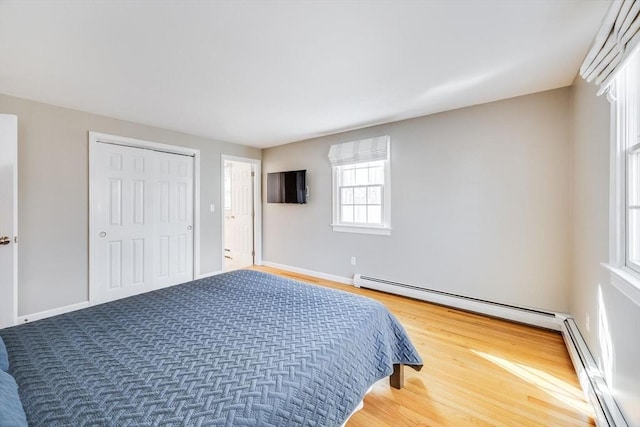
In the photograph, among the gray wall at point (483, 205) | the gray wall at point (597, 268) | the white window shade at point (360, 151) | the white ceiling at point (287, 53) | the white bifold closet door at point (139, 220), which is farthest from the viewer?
the white window shade at point (360, 151)

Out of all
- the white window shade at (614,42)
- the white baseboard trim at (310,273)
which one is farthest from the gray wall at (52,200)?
the white window shade at (614,42)

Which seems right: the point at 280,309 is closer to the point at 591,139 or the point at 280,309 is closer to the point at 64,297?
the point at 591,139

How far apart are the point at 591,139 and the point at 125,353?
10.4 ft

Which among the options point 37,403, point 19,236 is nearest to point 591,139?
point 37,403

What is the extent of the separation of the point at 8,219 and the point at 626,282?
4442 mm

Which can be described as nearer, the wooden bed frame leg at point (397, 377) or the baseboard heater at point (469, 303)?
the wooden bed frame leg at point (397, 377)

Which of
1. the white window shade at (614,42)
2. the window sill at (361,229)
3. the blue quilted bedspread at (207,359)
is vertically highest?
the white window shade at (614,42)

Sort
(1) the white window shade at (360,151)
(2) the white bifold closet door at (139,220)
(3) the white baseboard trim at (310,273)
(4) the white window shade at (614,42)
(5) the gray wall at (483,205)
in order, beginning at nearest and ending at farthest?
(4) the white window shade at (614,42) → (5) the gray wall at (483,205) → (2) the white bifold closet door at (139,220) → (1) the white window shade at (360,151) → (3) the white baseboard trim at (310,273)

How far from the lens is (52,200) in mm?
2959

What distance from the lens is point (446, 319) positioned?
2.89 meters

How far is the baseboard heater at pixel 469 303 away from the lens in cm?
265

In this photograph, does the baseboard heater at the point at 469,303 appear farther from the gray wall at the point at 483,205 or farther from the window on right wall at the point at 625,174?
the window on right wall at the point at 625,174

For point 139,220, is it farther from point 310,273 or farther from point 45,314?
point 310,273

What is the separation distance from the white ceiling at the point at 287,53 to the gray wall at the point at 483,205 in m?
0.36
